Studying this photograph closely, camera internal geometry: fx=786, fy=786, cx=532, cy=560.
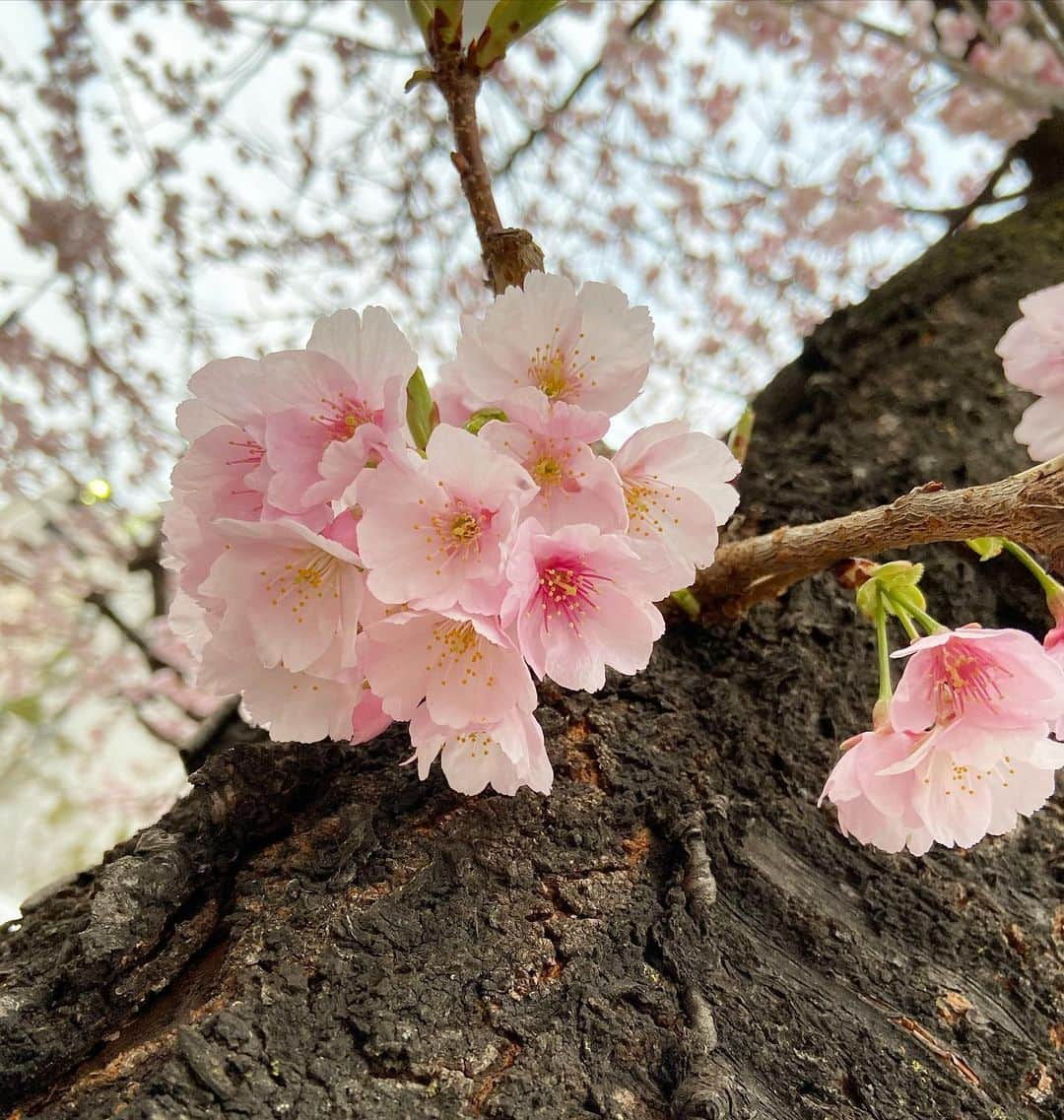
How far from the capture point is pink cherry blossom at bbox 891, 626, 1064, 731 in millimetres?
666

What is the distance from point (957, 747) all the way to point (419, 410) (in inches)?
22.8

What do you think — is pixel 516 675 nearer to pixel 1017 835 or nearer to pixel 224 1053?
pixel 224 1053

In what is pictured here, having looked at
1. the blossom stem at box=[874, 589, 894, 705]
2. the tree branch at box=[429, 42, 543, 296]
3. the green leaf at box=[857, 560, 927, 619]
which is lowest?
the blossom stem at box=[874, 589, 894, 705]

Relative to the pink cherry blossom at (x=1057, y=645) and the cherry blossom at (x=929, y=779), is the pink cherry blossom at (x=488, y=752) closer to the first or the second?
the cherry blossom at (x=929, y=779)

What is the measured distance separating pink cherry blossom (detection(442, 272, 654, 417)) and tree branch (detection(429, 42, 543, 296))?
0.30 feet

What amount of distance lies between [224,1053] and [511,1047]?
21 centimetres

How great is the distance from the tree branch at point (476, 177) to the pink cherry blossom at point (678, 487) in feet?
0.74

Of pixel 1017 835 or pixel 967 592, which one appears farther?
pixel 967 592

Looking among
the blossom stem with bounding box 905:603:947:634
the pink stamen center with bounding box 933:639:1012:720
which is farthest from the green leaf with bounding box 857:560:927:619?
the pink stamen center with bounding box 933:639:1012:720

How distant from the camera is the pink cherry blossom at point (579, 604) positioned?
621 millimetres

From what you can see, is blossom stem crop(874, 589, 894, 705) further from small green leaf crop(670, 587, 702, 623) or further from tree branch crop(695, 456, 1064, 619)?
small green leaf crop(670, 587, 702, 623)

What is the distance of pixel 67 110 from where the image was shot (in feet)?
11.8

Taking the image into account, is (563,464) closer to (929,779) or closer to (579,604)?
(579,604)

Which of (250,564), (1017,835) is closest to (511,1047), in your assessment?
(250,564)
